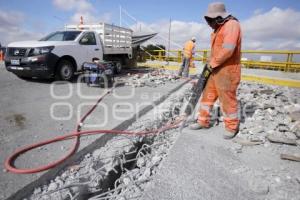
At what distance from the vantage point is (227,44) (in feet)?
11.0

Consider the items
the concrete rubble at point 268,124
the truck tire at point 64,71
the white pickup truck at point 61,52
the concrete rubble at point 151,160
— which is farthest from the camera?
the truck tire at point 64,71

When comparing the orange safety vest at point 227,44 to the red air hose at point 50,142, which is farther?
the orange safety vest at point 227,44

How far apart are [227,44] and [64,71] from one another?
568cm

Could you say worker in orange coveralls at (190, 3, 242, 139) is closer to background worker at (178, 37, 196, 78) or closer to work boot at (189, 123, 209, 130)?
work boot at (189, 123, 209, 130)

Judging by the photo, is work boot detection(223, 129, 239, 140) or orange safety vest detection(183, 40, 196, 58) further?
orange safety vest detection(183, 40, 196, 58)

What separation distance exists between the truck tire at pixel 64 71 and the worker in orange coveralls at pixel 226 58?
523cm

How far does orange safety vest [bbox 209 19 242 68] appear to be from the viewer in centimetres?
335

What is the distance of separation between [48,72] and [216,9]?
17.6ft

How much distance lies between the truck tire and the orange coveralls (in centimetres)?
522

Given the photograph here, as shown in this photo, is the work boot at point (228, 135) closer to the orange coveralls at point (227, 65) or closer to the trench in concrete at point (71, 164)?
the orange coveralls at point (227, 65)

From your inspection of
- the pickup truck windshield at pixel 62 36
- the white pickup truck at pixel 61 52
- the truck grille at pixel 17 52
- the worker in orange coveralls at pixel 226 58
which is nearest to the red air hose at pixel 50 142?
the worker in orange coveralls at pixel 226 58

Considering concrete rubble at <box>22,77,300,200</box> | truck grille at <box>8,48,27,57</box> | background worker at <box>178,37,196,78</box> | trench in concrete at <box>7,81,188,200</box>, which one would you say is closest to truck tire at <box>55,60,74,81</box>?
truck grille at <box>8,48,27,57</box>

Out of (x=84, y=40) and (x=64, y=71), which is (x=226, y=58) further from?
(x=84, y=40)

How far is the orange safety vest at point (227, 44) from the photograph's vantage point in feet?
11.0
